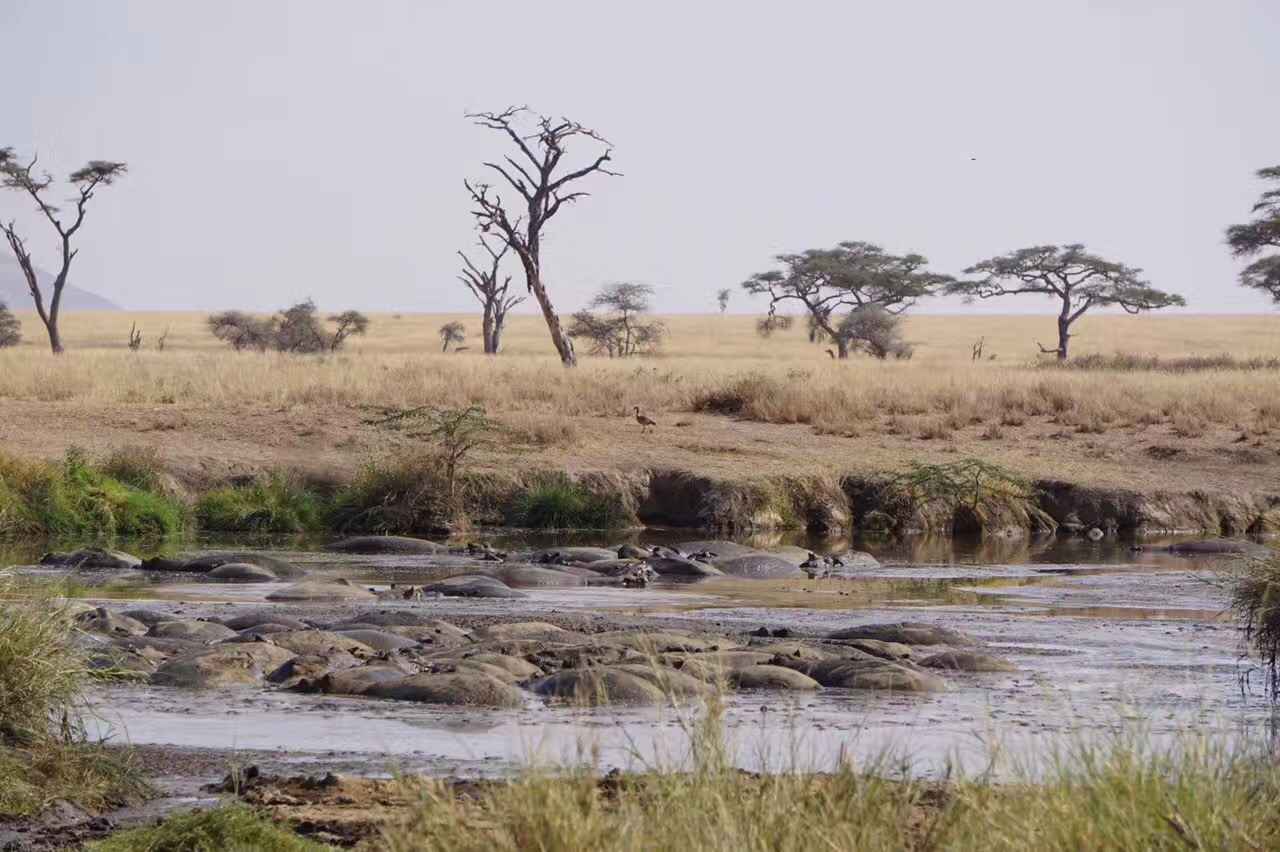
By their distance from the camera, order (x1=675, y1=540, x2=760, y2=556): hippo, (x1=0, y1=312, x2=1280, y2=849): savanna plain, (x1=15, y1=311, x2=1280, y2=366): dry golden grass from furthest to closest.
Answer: (x1=15, y1=311, x2=1280, y2=366): dry golden grass < (x1=675, y1=540, x2=760, y2=556): hippo < (x1=0, y1=312, x2=1280, y2=849): savanna plain

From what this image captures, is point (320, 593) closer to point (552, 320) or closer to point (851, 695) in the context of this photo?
point (851, 695)

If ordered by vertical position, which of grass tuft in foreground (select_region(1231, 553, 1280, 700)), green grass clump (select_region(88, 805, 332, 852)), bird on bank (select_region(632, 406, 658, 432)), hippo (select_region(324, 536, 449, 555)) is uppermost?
bird on bank (select_region(632, 406, 658, 432))

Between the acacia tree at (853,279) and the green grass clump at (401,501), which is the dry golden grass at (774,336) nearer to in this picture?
the acacia tree at (853,279)

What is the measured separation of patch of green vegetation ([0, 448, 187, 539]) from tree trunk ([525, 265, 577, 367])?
20941 mm

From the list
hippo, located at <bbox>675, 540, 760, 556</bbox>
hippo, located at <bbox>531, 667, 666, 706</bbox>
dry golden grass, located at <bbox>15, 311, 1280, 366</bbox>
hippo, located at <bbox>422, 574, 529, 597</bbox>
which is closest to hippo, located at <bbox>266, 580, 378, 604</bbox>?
hippo, located at <bbox>422, 574, 529, 597</bbox>

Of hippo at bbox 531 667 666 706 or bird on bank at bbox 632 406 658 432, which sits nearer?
hippo at bbox 531 667 666 706

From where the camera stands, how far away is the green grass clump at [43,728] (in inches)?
288

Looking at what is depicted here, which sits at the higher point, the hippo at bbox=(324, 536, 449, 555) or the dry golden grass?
the dry golden grass

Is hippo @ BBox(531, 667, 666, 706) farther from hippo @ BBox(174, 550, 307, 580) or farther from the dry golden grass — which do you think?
the dry golden grass

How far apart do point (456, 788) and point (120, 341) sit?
8869 centimetres

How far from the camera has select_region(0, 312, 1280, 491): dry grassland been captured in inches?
963

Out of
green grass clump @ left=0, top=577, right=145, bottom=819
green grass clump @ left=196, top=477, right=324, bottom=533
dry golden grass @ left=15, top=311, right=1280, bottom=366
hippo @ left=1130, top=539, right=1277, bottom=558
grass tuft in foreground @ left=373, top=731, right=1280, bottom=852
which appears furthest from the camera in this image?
dry golden grass @ left=15, top=311, right=1280, bottom=366

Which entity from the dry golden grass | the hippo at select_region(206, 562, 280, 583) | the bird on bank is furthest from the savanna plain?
the dry golden grass

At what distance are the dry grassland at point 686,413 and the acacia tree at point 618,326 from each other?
32716mm
